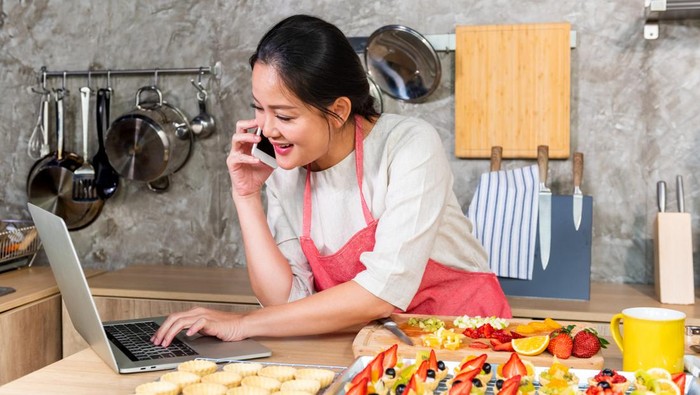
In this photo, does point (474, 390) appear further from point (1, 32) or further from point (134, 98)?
point (1, 32)

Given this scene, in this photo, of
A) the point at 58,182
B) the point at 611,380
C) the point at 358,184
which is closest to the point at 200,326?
the point at 358,184

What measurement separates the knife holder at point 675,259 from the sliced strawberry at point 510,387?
1.40 metres

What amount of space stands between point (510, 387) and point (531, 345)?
27 centimetres

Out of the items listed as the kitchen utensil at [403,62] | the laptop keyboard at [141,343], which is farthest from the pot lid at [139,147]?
the laptop keyboard at [141,343]

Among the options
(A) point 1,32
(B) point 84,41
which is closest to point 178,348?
(B) point 84,41

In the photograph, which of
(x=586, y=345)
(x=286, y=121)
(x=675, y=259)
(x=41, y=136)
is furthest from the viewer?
(x=41, y=136)

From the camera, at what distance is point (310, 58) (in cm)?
146

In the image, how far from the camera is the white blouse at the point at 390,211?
1.49m

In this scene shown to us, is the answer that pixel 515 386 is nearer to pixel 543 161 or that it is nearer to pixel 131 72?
pixel 543 161

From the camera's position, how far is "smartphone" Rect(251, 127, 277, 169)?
1.60 m

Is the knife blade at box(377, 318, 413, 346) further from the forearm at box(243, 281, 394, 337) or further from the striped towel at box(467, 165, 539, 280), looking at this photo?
the striped towel at box(467, 165, 539, 280)

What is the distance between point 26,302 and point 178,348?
3.83 ft

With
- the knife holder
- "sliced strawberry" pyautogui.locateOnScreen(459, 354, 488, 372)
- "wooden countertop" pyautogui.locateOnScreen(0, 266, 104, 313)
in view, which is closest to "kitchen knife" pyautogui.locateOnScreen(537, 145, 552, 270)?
the knife holder

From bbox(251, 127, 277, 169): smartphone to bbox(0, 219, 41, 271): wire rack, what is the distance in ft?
4.33
